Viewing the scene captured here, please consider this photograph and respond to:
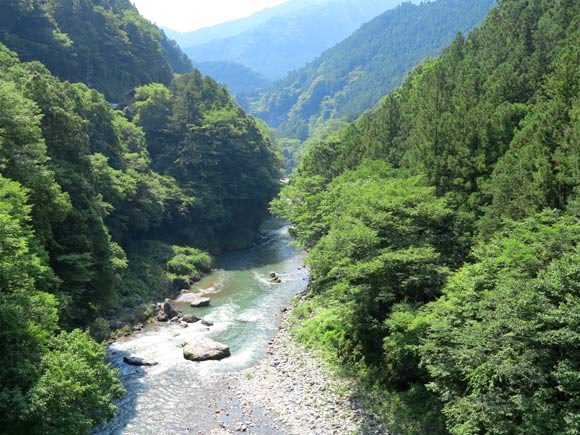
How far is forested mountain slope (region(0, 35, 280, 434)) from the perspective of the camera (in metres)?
16.5

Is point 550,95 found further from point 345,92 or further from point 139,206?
point 345,92

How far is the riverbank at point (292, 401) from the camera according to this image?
21.6m

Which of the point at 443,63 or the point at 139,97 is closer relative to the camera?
the point at 443,63

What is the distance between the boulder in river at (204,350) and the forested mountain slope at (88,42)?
49.3 meters

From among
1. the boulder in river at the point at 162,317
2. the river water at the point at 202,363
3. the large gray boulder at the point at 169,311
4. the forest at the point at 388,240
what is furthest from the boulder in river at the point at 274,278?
the boulder in river at the point at 162,317

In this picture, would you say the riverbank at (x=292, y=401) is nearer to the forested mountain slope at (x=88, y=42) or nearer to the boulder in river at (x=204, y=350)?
the boulder in river at (x=204, y=350)

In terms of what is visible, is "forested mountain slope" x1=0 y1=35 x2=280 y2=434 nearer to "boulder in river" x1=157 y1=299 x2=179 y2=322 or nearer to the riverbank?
"boulder in river" x1=157 y1=299 x2=179 y2=322

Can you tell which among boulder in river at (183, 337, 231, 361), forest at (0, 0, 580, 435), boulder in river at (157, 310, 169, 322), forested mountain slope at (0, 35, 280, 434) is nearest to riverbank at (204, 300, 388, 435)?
forest at (0, 0, 580, 435)

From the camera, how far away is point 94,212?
107ft

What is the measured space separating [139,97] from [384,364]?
6007 cm

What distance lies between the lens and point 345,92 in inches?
7672

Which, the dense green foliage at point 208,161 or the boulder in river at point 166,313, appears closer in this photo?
the boulder in river at point 166,313

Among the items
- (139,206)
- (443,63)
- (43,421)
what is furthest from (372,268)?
(139,206)

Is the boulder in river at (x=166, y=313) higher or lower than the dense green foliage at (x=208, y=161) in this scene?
lower
